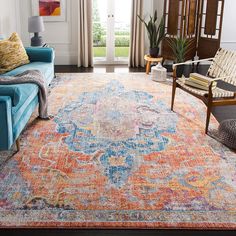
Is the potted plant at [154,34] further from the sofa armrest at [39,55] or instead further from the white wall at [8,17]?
the white wall at [8,17]

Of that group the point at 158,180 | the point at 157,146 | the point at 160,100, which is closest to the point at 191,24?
the point at 160,100

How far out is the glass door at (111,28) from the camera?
20.9 feet

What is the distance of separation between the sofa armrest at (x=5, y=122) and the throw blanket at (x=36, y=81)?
714 millimetres

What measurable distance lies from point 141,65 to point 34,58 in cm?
229

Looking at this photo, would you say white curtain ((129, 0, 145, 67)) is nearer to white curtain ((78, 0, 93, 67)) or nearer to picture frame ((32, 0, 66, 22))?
white curtain ((78, 0, 93, 67))

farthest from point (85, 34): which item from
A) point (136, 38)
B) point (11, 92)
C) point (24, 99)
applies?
point (11, 92)

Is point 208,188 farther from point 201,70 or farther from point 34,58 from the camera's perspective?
point 201,70

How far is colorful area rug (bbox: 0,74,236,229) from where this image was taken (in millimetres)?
2254

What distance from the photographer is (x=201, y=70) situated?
6207 millimetres

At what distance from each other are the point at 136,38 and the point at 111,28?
48cm

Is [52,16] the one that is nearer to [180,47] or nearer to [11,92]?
[180,47]

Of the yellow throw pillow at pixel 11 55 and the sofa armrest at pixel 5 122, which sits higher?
the yellow throw pillow at pixel 11 55

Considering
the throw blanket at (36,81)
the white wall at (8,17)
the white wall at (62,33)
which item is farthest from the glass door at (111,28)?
the throw blanket at (36,81)

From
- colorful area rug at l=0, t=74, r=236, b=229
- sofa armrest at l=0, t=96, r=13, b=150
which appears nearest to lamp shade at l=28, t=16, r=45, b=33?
colorful area rug at l=0, t=74, r=236, b=229
